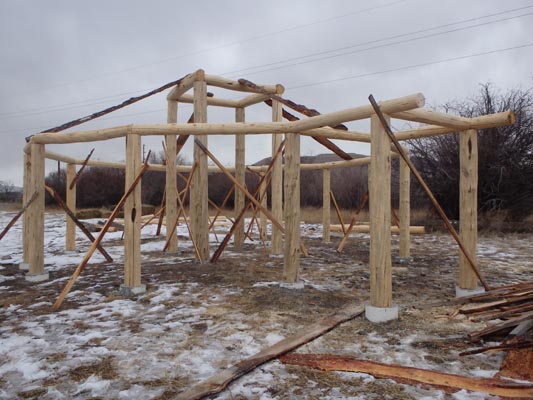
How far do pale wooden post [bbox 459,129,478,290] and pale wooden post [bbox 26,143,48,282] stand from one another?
249 inches

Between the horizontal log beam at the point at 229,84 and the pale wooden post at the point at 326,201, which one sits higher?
the horizontal log beam at the point at 229,84

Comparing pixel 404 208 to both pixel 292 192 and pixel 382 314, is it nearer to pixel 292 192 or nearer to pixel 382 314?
pixel 292 192

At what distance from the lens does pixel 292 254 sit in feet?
19.8

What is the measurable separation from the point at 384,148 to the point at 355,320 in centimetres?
187

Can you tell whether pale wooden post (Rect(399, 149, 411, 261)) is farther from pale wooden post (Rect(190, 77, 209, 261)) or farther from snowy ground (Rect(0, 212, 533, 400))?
pale wooden post (Rect(190, 77, 209, 261))

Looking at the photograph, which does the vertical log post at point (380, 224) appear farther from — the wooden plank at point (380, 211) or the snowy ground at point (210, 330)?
the snowy ground at point (210, 330)

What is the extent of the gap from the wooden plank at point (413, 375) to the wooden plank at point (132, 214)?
9.55 ft

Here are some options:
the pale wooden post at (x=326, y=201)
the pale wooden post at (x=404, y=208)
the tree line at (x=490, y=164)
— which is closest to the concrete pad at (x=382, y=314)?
the pale wooden post at (x=404, y=208)

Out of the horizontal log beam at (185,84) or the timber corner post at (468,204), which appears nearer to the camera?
the timber corner post at (468,204)

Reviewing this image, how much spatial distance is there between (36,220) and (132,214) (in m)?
2.25

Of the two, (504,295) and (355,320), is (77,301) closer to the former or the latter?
(355,320)

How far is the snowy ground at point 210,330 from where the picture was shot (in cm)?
313

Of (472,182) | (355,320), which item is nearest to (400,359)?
(355,320)

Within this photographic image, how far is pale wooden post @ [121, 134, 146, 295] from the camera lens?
18.6ft
